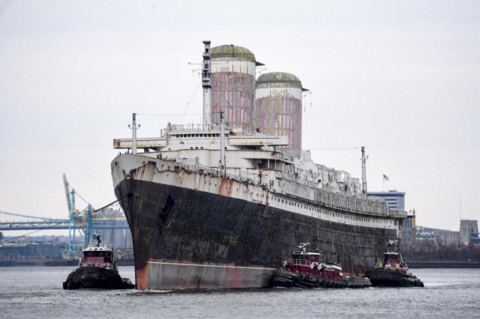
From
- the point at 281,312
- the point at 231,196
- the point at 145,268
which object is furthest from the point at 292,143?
the point at 281,312

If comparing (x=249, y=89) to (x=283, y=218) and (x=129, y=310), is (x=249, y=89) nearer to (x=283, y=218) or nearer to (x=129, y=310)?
(x=283, y=218)

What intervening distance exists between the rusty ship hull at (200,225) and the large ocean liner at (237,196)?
0.06 m

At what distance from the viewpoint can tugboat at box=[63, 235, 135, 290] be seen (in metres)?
60.2

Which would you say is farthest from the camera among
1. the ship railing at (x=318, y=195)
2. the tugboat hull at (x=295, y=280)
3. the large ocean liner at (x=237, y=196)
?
the tugboat hull at (x=295, y=280)

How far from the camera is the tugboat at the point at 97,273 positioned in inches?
2371

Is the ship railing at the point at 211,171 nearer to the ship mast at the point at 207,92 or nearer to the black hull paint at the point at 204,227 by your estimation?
the black hull paint at the point at 204,227

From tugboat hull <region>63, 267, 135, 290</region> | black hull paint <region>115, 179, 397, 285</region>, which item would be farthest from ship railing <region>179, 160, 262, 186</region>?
tugboat hull <region>63, 267, 135, 290</region>

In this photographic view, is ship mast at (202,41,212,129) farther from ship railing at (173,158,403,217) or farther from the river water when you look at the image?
the river water

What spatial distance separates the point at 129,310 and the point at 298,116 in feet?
130

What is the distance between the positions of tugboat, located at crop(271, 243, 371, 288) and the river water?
0.69 m

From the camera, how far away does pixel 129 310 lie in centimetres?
4591

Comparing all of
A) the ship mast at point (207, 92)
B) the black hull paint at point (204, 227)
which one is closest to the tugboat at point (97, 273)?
the black hull paint at point (204, 227)

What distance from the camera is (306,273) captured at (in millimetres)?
61406

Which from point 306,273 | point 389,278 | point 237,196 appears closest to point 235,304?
point 237,196
